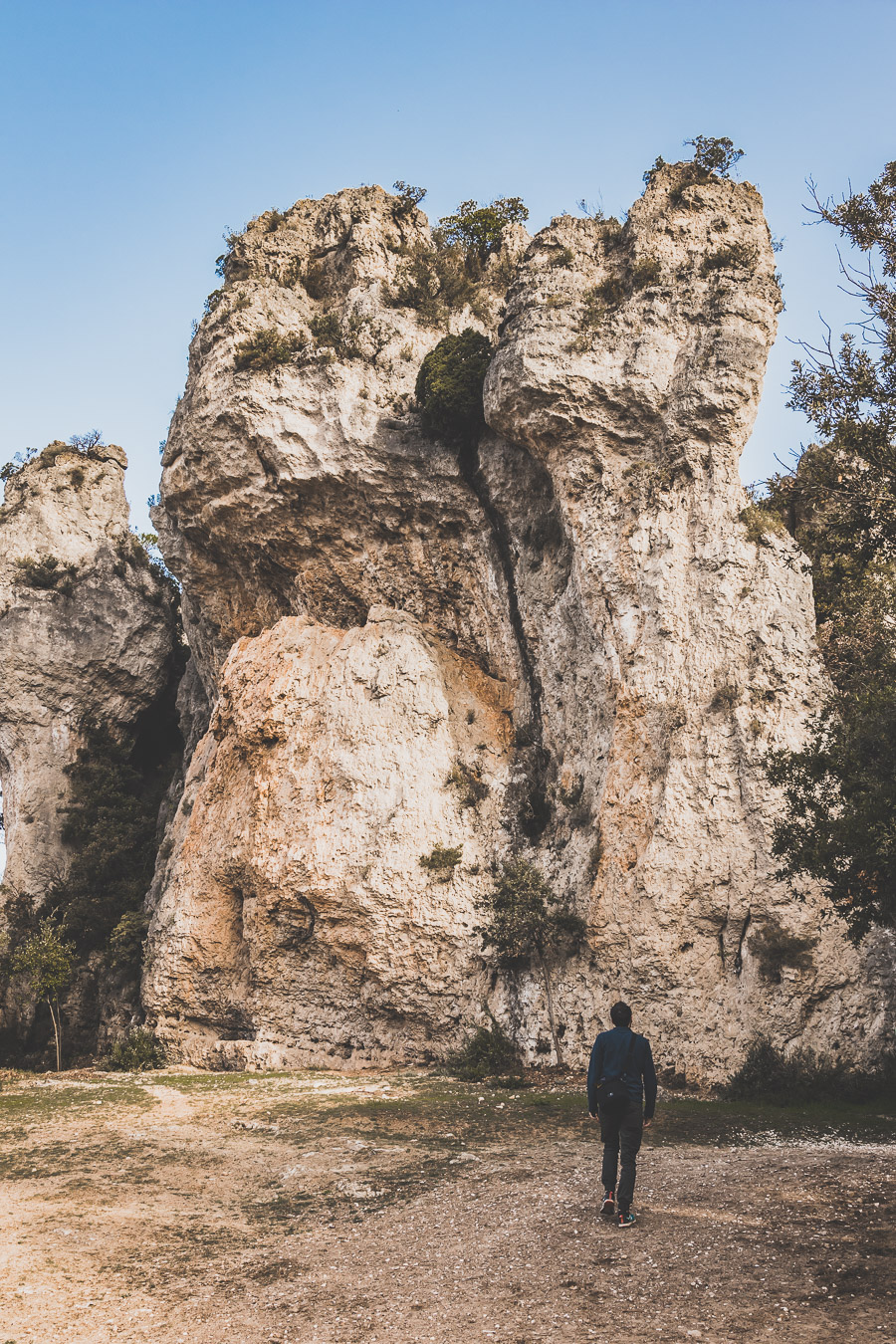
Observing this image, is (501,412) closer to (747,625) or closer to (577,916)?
(747,625)

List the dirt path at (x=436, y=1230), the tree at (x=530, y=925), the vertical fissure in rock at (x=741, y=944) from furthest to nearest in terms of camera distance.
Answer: the tree at (x=530, y=925) → the vertical fissure in rock at (x=741, y=944) → the dirt path at (x=436, y=1230)

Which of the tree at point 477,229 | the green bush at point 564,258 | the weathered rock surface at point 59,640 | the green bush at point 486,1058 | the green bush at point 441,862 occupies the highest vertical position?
the tree at point 477,229

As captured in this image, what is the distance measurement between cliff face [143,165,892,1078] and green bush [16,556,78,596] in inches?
320

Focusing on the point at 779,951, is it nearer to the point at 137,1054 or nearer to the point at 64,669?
the point at 137,1054

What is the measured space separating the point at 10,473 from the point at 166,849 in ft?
73.4

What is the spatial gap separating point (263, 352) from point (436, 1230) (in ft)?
93.5

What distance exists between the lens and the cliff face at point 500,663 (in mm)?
23172

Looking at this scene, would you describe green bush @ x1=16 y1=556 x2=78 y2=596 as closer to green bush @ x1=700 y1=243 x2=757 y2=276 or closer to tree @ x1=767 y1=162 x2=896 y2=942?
green bush @ x1=700 y1=243 x2=757 y2=276

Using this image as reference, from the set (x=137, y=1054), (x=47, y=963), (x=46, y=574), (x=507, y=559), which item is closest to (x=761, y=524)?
(x=507, y=559)

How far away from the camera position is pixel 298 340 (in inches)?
1340

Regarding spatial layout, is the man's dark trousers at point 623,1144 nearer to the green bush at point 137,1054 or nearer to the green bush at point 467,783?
the green bush at point 467,783

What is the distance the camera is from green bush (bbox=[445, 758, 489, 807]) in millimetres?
28969

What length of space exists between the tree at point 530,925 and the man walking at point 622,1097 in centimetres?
1388

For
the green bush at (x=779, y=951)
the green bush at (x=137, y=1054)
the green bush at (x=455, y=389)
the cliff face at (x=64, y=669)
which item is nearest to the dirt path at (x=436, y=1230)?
the green bush at (x=779, y=951)
